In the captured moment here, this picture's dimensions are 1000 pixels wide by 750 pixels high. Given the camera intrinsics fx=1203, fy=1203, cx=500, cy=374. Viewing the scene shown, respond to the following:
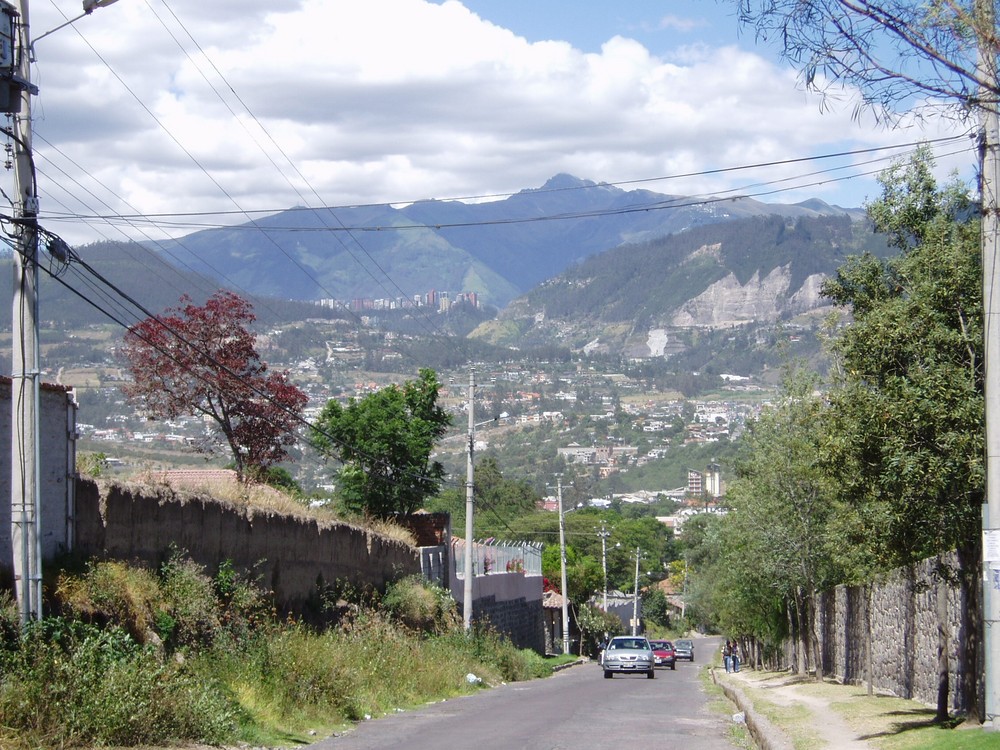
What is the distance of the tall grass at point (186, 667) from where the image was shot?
40.0 feet

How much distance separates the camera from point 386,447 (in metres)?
41.7

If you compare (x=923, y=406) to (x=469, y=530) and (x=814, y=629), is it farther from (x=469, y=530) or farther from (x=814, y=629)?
(x=469, y=530)

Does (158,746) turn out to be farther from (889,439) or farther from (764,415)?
(764,415)

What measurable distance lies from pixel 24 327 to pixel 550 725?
363 inches

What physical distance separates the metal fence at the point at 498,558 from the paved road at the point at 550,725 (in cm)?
1765

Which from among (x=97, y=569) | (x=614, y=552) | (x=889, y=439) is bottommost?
(x=614, y=552)

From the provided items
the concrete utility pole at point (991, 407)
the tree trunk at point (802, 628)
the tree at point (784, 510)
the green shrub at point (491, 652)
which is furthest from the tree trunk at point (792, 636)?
Result: the concrete utility pole at point (991, 407)

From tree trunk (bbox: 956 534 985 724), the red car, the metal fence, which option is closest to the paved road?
tree trunk (bbox: 956 534 985 724)

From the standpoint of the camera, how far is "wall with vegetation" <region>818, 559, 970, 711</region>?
16.7 m

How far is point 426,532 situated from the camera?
137ft

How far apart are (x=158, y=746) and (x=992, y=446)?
927 cm

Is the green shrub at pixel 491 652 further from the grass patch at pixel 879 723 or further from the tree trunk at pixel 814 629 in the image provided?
the grass patch at pixel 879 723

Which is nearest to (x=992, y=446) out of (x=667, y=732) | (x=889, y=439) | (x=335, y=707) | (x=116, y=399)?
(x=889, y=439)

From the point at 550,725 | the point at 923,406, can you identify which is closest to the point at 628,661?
the point at 550,725
